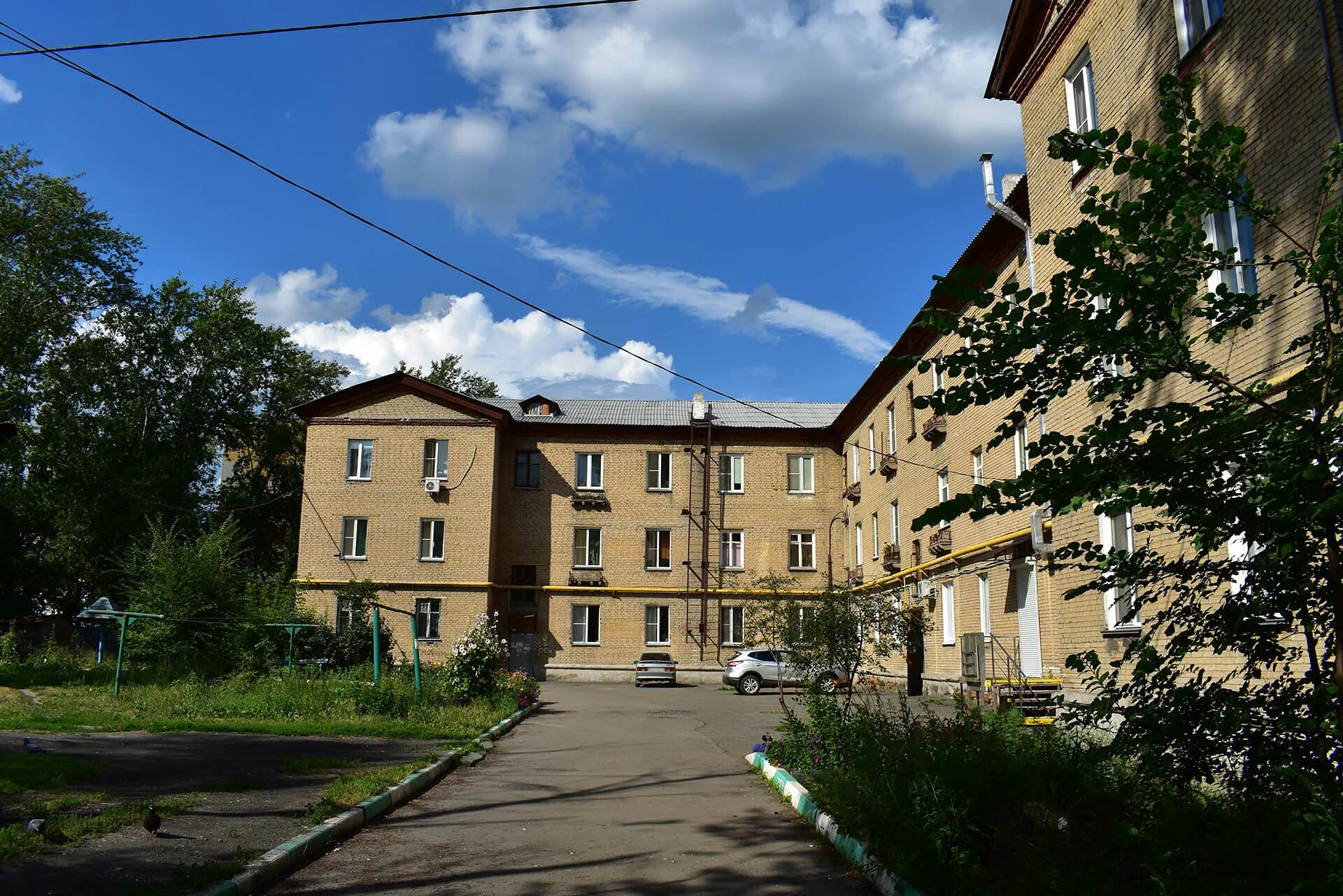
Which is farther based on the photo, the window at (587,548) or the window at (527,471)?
the window at (527,471)

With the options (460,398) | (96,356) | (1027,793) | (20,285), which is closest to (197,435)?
(96,356)

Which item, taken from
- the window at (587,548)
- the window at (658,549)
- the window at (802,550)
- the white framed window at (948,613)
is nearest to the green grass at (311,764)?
the white framed window at (948,613)

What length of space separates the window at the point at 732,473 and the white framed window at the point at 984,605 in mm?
18026

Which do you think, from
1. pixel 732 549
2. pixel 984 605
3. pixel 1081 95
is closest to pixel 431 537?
pixel 732 549

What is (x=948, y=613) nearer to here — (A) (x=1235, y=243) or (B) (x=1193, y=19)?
(A) (x=1235, y=243)

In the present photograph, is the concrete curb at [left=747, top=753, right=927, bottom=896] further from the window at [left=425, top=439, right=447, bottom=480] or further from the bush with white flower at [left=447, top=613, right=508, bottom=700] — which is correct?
the window at [left=425, top=439, right=447, bottom=480]

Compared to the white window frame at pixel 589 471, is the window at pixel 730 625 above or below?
below

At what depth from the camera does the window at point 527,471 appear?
136 feet

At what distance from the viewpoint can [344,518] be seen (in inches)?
1543

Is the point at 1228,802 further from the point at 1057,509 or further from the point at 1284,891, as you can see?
the point at 1057,509

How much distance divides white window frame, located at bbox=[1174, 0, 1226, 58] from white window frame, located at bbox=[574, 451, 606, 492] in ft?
105

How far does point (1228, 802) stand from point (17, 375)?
44497 mm

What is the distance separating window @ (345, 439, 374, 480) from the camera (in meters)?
39.5

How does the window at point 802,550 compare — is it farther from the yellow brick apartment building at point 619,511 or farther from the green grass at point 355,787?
the green grass at point 355,787
